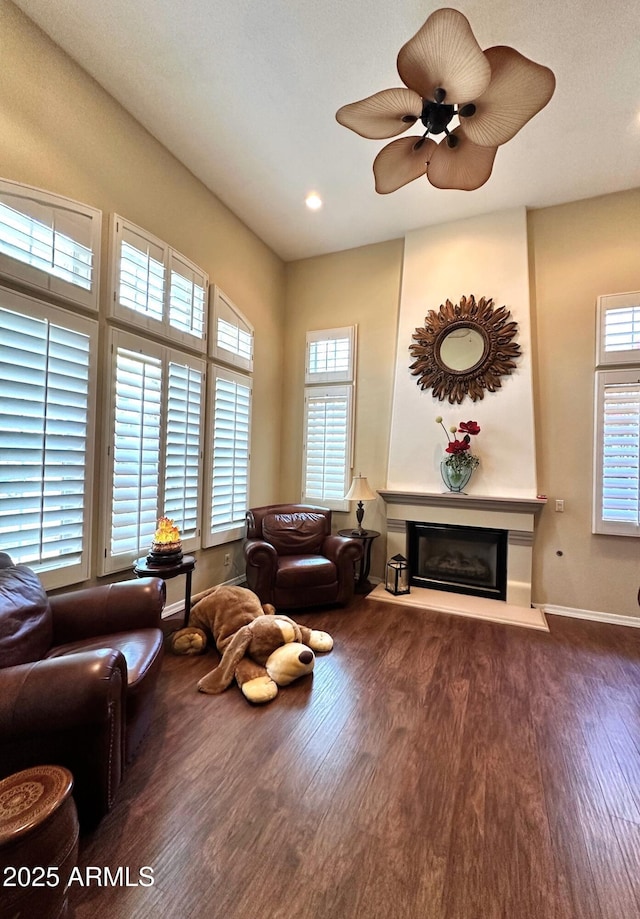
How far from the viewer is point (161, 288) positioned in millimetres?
3117

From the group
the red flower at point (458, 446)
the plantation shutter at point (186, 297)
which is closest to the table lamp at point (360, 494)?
the red flower at point (458, 446)

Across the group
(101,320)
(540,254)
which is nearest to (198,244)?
(101,320)

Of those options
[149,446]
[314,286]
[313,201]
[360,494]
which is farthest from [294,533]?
[313,201]

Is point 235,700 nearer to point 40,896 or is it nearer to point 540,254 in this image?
point 40,896

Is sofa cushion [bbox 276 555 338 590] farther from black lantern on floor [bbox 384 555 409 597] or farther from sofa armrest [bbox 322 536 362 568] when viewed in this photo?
black lantern on floor [bbox 384 555 409 597]

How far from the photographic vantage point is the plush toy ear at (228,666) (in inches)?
89.9

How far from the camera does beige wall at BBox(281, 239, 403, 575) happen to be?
445 cm

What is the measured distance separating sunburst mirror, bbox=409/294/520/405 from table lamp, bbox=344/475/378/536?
1.28 meters

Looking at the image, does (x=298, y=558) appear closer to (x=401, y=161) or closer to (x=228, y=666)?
(x=228, y=666)

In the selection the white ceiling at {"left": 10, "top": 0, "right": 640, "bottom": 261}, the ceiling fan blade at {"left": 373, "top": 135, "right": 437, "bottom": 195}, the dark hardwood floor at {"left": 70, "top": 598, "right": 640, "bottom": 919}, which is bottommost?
the dark hardwood floor at {"left": 70, "top": 598, "right": 640, "bottom": 919}

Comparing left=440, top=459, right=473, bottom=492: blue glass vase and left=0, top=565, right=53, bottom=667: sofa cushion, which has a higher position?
left=440, top=459, right=473, bottom=492: blue glass vase

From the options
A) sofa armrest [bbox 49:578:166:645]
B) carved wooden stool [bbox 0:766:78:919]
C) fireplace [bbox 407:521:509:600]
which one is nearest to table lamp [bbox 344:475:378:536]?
fireplace [bbox 407:521:509:600]

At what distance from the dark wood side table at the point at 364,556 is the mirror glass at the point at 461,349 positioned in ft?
6.68

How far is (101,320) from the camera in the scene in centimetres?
265
